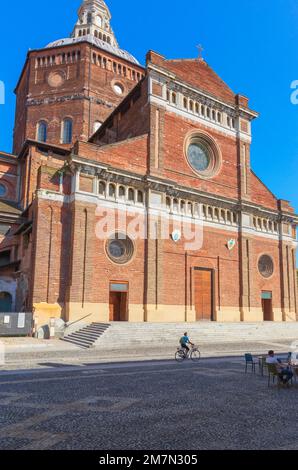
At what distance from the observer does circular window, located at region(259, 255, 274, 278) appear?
1335 inches

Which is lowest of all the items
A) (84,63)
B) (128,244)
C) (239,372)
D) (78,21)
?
(239,372)

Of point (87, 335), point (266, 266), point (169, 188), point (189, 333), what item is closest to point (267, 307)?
point (266, 266)

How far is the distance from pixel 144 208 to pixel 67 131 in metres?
20.6

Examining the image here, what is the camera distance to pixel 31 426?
6535mm

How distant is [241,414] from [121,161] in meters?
21.7

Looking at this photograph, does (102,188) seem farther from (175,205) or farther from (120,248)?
(175,205)

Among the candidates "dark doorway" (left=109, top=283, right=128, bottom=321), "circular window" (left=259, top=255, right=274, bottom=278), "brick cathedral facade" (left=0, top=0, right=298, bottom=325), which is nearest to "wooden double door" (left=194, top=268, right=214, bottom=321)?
"brick cathedral facade" (left=0, top=0, right=298, bottom=325)

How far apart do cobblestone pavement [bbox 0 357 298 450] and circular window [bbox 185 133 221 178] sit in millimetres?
22078

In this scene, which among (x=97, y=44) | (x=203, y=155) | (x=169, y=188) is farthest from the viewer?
(x=97, y=44)

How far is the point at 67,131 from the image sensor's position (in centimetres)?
4275

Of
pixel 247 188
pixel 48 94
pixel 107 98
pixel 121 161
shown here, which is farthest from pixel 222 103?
pixel 48 94

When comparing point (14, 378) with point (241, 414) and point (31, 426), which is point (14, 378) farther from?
point (241, 414)

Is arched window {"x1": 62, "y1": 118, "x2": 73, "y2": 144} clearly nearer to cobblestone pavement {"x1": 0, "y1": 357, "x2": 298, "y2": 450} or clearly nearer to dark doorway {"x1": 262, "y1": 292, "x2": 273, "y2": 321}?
dark doorway {"x1": 262, "y1": 292, "x2": 273, "y2": 321}

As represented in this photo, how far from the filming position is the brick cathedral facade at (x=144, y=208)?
24.0m
